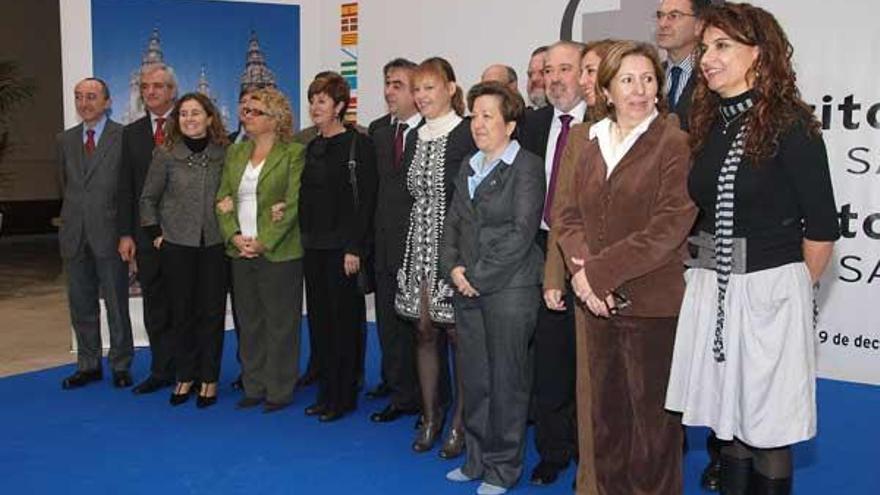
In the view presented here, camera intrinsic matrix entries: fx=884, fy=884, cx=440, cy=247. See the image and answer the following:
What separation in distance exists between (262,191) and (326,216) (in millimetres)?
356

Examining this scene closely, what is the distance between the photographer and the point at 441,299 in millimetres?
3354

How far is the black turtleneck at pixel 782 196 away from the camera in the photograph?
7.08ft

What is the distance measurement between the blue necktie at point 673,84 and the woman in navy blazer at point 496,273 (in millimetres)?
599

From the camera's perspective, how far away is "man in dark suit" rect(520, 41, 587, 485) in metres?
3.17

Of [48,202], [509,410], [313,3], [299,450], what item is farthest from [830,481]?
[48,202]

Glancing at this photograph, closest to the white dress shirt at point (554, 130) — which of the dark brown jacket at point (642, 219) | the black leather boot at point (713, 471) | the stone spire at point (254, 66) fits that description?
the dark brown jacket at point (642, 219)

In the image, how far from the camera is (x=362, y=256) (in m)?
3.91

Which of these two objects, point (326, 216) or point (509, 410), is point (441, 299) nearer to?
point (509, 410)

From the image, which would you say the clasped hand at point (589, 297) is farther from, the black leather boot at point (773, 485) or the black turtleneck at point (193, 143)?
the black turtleneck at point (193, 143)

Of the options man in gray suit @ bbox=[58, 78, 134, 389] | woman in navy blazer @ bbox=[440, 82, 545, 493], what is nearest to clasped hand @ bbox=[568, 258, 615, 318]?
woman in navy blazer @ bbox=[440, 82, 545, 493]

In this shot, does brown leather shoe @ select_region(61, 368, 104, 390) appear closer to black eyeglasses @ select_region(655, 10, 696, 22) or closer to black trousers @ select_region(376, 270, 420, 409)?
black trousers @ select_region(376, 270, 420, 409)

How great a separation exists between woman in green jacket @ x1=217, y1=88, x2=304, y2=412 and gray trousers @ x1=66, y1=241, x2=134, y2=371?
2.70 ft

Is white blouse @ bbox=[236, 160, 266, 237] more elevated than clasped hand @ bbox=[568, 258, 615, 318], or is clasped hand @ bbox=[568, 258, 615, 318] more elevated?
white blouse @ bbox=[236, 160, 266, 237]

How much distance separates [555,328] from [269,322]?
159 centimetres
